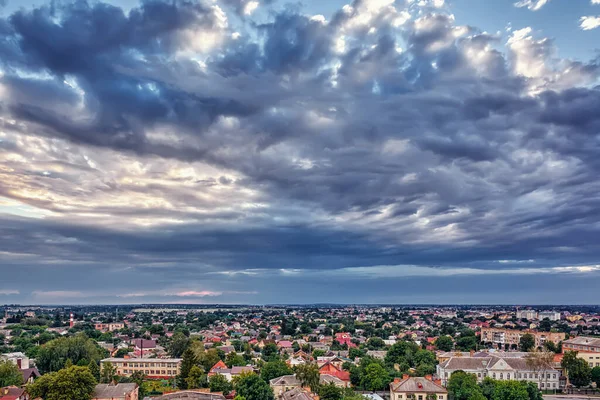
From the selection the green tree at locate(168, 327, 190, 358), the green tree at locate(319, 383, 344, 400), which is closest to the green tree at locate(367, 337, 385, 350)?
the green tree at locate(168, 327, 190, 358)

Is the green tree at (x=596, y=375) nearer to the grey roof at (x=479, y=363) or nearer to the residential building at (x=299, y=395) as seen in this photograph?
the grey roof at (x=479, y=363)

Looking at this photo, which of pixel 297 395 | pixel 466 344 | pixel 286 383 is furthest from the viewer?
pixel 466 344

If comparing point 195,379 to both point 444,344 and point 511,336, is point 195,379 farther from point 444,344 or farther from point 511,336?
point 511,336

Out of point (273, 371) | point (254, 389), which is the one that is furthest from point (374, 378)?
point (254, 389)

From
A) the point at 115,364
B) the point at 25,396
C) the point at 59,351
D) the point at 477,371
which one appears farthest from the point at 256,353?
the point at 25,396

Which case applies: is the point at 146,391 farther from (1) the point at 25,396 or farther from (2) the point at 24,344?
(2) the point at 24,344

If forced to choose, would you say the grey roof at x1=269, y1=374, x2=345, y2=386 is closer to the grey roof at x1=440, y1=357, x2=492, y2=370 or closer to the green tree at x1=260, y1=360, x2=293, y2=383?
the green tree at x1=260, y1=360, x2=293, y2=383

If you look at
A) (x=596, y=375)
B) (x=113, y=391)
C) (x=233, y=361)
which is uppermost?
(x=113, y=391)
